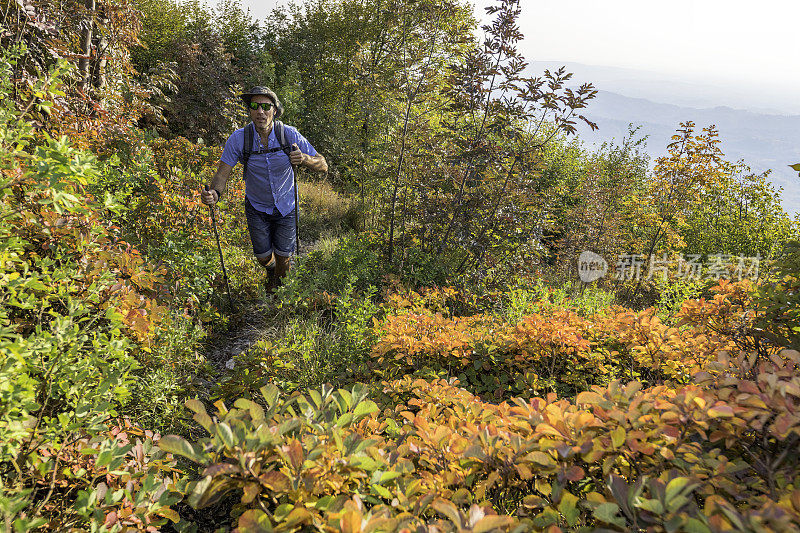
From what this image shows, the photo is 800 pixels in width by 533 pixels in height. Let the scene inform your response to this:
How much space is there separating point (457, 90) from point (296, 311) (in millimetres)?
2952

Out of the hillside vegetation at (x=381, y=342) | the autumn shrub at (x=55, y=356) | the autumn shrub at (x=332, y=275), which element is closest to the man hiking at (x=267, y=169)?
the autumn shrub at (x=332, y=275)

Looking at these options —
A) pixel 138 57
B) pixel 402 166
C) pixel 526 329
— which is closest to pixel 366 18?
pixel 138 57

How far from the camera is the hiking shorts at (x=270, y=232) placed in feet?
13.7

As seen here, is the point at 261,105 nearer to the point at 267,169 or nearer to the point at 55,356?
the point at 267,169

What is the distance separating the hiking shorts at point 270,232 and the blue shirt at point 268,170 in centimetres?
9

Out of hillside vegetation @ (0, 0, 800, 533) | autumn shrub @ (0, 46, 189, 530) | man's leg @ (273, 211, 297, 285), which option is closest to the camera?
hillside vegetation @ (0, 0, 800, 533)

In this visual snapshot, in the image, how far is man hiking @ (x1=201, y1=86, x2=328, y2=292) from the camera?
150 inches

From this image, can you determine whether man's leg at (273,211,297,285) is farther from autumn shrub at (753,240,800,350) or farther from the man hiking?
autumn shrub at (753,240,800,350)

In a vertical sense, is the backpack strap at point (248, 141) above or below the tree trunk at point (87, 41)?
below

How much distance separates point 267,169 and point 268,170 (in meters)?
0.01

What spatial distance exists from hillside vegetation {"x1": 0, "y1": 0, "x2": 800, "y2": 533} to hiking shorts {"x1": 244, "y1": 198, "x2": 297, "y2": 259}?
42cm

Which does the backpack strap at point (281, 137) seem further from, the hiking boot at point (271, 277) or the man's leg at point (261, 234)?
the hiking boot at point (271, 277)

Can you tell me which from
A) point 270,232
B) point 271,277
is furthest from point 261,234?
point 271,277

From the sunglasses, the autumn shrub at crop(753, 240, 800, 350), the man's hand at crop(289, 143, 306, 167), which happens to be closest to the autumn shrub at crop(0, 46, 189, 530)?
the sunglasses
